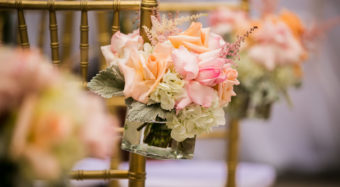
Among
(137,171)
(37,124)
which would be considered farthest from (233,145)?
(37,124)

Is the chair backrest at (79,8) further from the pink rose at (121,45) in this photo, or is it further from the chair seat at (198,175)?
the chair seat at (198,175)

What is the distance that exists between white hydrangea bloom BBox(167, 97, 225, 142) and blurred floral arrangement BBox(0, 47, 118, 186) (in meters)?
0.35

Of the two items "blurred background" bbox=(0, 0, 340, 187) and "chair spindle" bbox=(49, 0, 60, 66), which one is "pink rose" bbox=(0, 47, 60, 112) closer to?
"chair spindle" bbox=(49, 0, 60, 66)

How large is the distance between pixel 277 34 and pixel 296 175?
164 cm

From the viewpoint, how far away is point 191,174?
81.3 inches

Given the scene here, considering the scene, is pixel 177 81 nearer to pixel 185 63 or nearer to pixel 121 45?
pixel 185 63

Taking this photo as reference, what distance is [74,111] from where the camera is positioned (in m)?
0.53

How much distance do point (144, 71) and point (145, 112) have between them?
0.26 ft

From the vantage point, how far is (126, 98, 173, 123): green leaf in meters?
0.87

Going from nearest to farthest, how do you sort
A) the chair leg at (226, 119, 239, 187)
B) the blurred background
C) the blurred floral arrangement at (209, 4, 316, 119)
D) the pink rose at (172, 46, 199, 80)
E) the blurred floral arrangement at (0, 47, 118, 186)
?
the blurred floral arrangement at (0, 47, 118, 186) → the pink rose at (172, 46, 199, 80) → the blurred floral arrangement at (209, 4, 316, 119) → the chair leg at (226, 119, 239, 187) → the blurred background

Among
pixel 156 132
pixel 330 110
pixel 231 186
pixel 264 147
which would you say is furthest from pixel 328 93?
pixel 156 132

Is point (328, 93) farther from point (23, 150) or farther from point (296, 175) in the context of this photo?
point (23, 150)

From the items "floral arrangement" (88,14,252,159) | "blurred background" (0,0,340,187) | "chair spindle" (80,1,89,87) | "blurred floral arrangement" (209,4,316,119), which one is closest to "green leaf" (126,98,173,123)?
"floral arrangement" (88,14,252,159)

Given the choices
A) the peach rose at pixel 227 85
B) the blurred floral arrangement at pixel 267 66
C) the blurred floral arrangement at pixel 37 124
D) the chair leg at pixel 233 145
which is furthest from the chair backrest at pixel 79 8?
the chair leg at pixel 233 145
